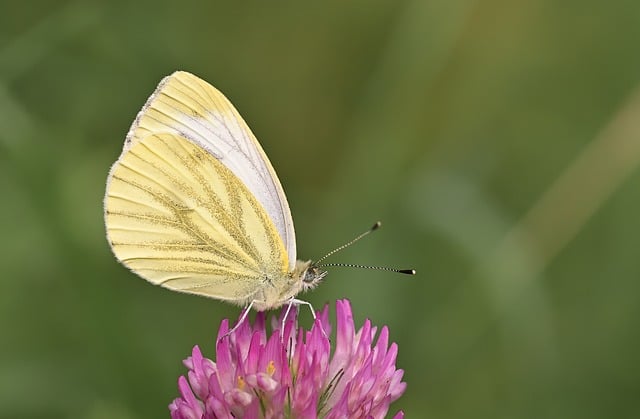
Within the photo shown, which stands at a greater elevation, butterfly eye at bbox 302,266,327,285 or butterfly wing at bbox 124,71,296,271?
→ butterfly wing at bbox 124,71,296,271

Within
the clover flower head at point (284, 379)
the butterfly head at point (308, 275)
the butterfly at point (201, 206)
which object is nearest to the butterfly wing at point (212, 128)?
the butterfly at point (201, 206)

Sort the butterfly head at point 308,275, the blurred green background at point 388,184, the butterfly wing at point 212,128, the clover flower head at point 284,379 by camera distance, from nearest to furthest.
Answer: the clover flower head at point 284,379 < the butterfly head at point 308,275 < the butterfly wing at point 212,128 < the blurred green background at point 388,184

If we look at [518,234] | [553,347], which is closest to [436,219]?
[518,234]

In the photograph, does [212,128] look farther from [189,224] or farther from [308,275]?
[308,275]

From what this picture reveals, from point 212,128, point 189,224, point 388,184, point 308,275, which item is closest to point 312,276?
point 308,275

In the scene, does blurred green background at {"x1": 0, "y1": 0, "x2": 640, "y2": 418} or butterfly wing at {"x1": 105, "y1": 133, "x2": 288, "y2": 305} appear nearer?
butterfly wing at {"x1": 105, "y1": 133, "x2": 288, "y2": 305}

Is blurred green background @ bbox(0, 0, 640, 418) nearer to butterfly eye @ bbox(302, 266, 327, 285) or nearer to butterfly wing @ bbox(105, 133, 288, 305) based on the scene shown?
butterfly wing @ bbox(105, 133, 288, 305)

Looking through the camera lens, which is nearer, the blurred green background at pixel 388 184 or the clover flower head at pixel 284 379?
the clover flower head at pixel 284 379

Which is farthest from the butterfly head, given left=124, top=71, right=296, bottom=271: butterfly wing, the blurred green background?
the blurred green background

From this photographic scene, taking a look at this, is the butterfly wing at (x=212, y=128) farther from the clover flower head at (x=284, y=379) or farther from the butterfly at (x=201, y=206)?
the clover flower head at (x=284, y=379)
